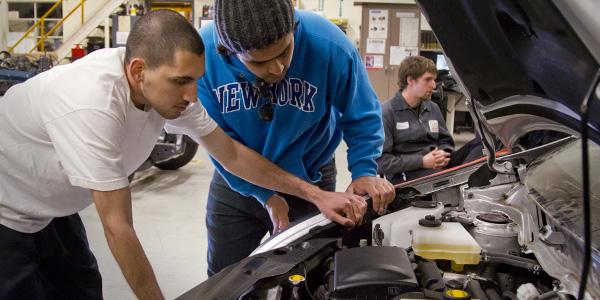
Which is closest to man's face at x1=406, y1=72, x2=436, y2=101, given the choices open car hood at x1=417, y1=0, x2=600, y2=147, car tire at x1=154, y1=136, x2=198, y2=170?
open car hood at x1=417, y1=0, x2=600, y2=147

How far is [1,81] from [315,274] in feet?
18.7

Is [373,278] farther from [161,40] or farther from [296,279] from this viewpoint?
[161,40]

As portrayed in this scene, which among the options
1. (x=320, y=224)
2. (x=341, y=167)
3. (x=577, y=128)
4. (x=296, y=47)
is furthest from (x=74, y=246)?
(x=341, y=167)

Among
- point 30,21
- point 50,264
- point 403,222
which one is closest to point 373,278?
point 403,222

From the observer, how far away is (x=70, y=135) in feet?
4.35

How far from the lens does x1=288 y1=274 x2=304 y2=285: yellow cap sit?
1330mm

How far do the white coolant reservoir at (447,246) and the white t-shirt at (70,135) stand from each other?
77cm

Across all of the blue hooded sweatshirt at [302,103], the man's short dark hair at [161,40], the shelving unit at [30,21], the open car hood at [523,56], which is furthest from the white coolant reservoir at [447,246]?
the shelving unit at [30,21]

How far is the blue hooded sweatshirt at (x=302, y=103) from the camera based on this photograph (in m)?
1.81

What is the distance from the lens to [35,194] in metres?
1.58

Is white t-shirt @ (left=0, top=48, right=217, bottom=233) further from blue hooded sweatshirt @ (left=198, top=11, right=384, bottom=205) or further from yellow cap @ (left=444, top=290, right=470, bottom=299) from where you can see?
yellow cap @ (left=444, top=290, right=470, bottom=299)

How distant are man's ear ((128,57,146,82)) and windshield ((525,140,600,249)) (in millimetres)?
1144

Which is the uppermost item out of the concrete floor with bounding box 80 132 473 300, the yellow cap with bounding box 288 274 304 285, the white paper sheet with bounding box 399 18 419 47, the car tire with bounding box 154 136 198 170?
the white paper sheet with bounding box 399 18 419 47

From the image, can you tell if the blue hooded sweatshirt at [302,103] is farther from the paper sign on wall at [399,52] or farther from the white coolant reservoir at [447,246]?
the paper sign on wall at [399,52]
